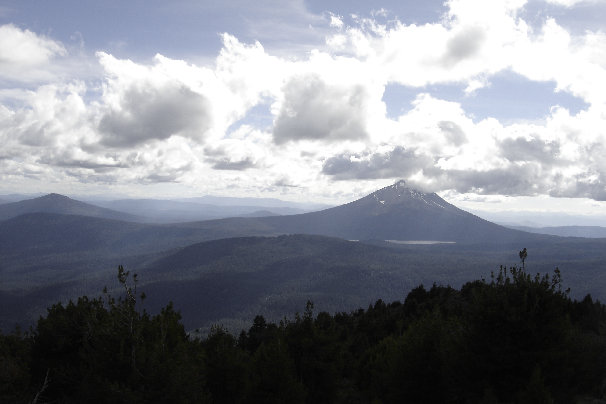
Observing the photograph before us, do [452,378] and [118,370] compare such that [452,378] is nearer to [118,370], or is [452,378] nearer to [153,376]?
[153,376]

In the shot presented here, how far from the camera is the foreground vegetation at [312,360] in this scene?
1981 centimetres

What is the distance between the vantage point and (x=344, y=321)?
8400cm

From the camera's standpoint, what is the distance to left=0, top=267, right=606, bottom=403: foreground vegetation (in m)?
19.8

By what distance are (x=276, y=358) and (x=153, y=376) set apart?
828cm

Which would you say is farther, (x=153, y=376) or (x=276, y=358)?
(x=276, y=358)

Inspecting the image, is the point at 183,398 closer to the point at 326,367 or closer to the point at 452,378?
the point at 326,367

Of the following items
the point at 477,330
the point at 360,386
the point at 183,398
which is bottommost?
the point at 360,386

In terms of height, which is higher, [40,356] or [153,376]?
[153,376]

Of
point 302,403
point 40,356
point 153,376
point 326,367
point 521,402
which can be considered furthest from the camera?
point 326,367

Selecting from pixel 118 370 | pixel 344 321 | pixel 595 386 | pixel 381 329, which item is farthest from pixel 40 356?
pixel 344 321

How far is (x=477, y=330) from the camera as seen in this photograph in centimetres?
2166

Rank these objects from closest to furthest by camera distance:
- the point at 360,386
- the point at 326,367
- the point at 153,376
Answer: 1. the point at 153,376
2. the point at 326,367
3. the point at 360,386

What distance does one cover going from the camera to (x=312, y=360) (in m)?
29.8

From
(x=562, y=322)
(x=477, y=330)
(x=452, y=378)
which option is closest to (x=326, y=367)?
(x=452, y=378)
